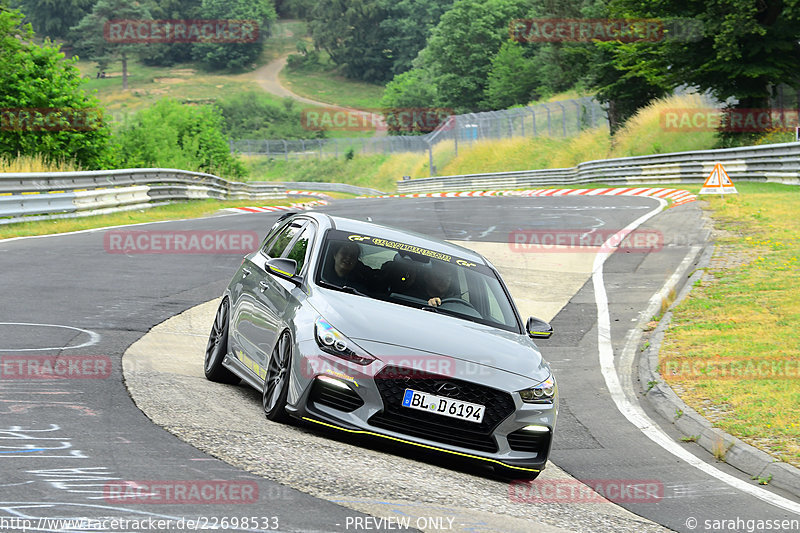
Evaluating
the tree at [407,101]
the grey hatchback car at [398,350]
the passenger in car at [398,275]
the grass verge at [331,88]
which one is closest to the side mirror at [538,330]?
the grey hatchback car at [398,350]

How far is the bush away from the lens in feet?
126

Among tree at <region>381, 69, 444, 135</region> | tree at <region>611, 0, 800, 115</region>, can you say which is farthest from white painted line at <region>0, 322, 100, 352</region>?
tree at <region>381, 69, 444, 135</region>

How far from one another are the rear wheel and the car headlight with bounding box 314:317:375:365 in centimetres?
218

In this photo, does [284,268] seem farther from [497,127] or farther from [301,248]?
[497,127]

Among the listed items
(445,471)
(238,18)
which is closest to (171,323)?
(445,471)

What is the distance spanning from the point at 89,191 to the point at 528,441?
20.5m

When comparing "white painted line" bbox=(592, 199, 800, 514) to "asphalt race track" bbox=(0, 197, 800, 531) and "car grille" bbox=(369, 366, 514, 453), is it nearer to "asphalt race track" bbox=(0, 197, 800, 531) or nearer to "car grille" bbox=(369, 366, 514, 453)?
"asphalt race track" bbox=(0, 197, 800, 531)

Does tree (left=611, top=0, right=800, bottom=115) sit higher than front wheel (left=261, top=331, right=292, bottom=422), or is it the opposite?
tree (left=611, top=0, right=800, bottom=115)

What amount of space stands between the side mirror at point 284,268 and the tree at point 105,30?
158 metres

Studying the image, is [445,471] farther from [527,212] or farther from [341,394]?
[527,212]

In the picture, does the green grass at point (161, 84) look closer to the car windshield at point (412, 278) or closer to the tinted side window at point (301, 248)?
the tinted side window at point (301, 248)

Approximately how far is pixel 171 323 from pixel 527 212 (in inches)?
743

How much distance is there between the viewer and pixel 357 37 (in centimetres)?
17525

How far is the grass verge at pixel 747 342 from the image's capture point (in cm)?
952
